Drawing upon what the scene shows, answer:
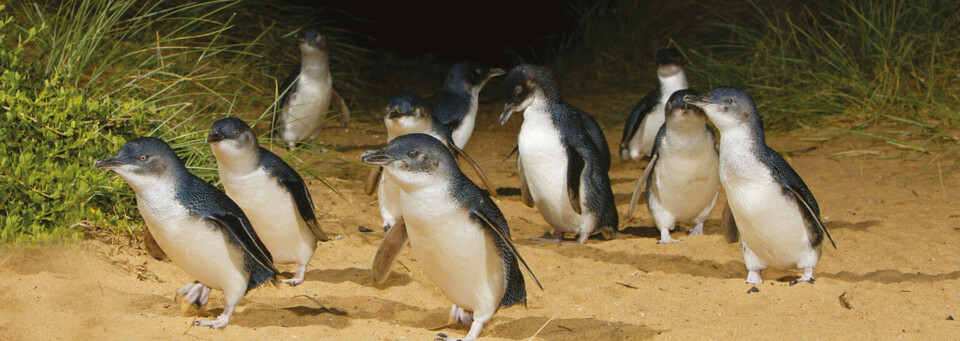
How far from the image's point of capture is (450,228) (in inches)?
127

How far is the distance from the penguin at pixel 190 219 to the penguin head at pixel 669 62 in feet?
13.8

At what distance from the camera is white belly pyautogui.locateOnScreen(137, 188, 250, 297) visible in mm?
3205

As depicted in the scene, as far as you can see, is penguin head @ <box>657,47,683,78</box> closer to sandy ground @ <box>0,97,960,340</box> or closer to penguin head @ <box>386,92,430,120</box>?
sandy ground @ <box>0,97,960,340</box>

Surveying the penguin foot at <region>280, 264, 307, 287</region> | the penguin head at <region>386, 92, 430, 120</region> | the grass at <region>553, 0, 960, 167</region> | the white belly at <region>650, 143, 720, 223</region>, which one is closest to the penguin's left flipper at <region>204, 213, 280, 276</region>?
the penguin foot at <region>280, 264, 307, 287</region>

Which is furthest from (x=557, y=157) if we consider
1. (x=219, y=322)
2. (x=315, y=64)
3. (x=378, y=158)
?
(x=315, y=64)

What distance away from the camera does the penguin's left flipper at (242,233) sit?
10.7 feet

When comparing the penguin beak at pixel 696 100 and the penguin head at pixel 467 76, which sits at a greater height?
the penguin beak at pixel 696 100

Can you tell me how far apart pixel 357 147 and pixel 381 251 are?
380 centimetres

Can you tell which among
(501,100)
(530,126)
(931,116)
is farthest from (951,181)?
(501,100)

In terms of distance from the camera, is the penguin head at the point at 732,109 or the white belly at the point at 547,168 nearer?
the penguin head at the point at 732,109

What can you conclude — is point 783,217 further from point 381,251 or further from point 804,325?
point 381,251

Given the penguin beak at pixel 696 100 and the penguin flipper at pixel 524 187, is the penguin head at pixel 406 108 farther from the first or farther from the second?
the penguin beak at pixel 696 100

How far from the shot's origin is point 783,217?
3.97 metres

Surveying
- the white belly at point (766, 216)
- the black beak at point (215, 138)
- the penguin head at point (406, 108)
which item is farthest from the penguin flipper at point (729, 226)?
the black beak at point (215, 138)
